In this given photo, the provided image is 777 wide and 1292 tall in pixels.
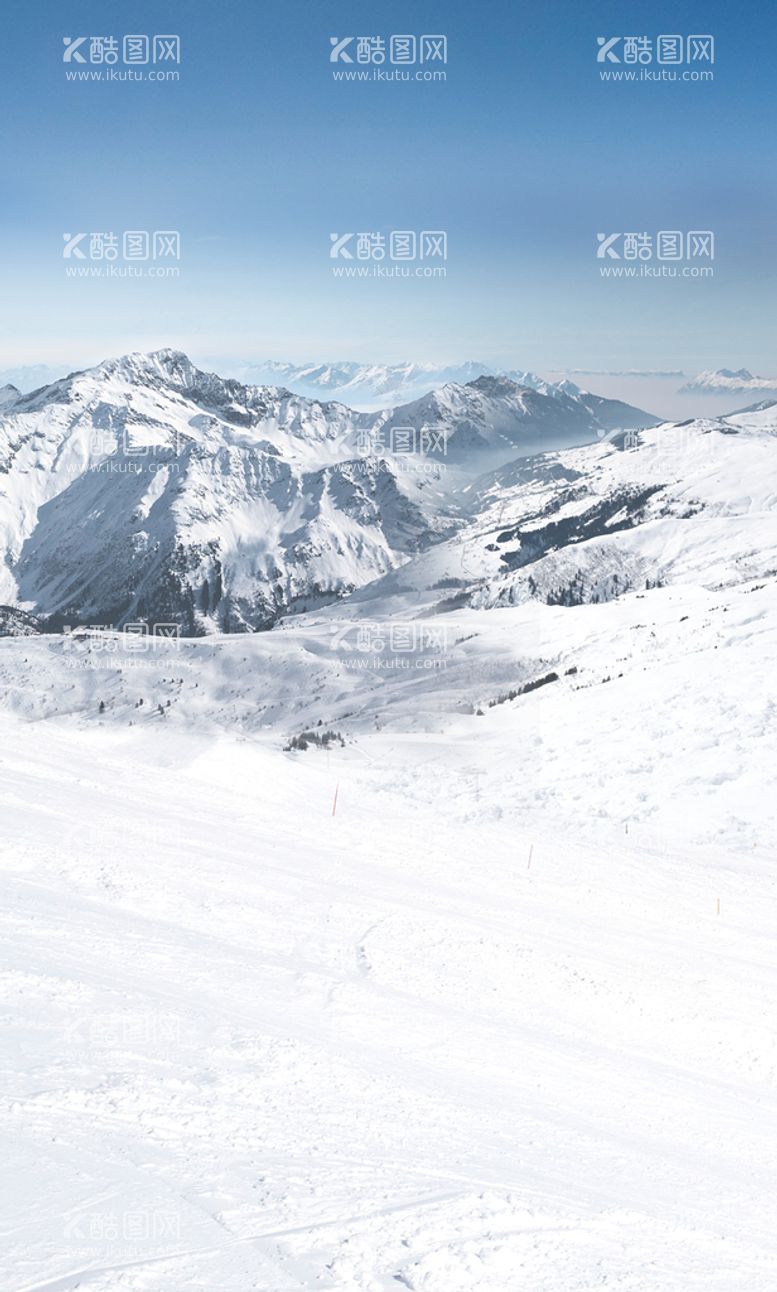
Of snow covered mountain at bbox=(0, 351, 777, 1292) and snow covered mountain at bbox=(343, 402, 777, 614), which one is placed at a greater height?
snow covered mountain at bbox=(343, 402, 777, 614)

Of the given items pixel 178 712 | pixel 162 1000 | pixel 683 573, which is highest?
pixel 683 573

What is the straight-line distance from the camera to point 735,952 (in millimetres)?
14477

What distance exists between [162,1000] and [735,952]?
10497mm

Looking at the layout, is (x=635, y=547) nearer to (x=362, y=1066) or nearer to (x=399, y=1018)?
(x=399, y=1018)

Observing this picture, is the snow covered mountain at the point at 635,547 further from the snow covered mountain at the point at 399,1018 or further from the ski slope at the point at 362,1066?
the ski slope at the point at 362,1066

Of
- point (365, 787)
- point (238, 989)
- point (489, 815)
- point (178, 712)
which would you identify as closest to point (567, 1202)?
point (238, 989)

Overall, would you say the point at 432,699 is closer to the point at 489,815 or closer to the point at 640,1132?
the point at 489,815

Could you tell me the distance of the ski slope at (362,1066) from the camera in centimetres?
544

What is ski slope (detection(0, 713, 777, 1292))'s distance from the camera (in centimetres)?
544

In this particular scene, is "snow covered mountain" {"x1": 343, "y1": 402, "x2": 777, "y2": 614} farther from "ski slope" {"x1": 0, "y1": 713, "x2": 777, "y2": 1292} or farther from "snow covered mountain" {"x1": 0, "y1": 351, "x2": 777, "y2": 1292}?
"ski slope" {"x1": 0, "y1": 713, "x2": 777, "y2": 1292}

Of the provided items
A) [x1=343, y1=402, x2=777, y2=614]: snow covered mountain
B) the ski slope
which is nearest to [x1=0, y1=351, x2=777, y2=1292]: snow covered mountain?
the ski slope

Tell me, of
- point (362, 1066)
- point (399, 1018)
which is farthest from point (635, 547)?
point (362, 1066)

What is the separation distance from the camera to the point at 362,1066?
8.27 metres

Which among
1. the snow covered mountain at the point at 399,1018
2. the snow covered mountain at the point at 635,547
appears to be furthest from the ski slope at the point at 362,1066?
the snow covered mountain at the point at 635,547
